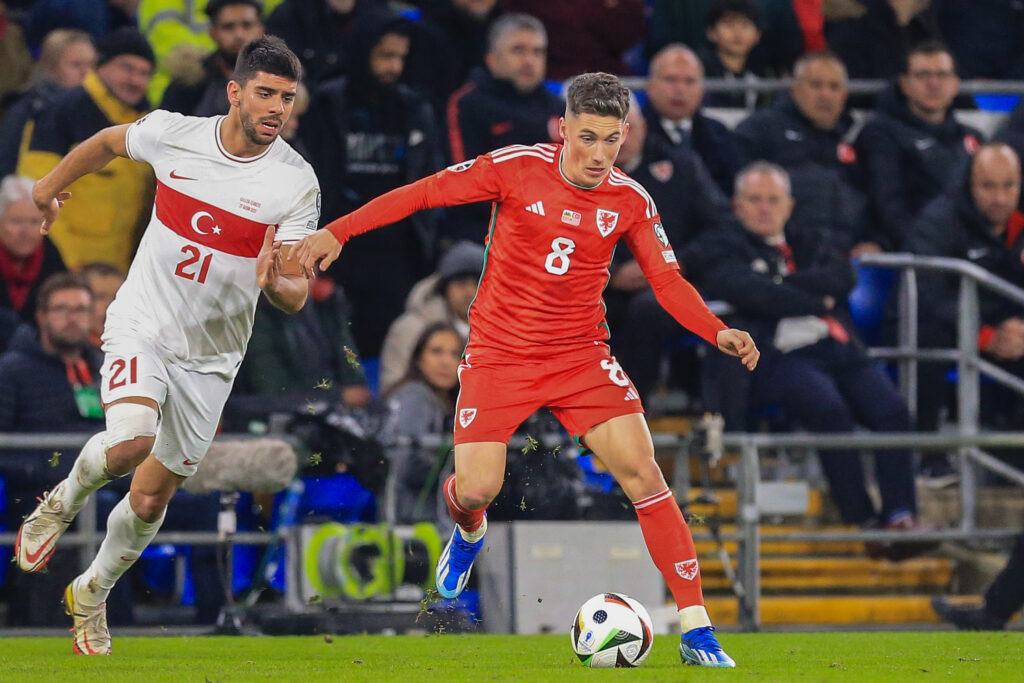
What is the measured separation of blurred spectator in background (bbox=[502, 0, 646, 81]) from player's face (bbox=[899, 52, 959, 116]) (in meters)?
2.32

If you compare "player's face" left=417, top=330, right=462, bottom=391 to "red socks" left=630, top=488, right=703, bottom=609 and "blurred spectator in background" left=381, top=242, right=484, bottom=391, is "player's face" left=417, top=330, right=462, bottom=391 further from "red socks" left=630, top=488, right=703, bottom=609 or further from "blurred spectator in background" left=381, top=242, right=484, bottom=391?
"red socks" left=630, top=488, right=703, bottom=609

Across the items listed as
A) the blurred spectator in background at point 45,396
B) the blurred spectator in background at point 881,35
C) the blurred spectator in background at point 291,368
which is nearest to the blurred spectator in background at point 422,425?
the blurred spectator in background at point 291,368

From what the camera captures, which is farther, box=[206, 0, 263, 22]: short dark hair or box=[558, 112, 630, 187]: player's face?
box=[206, 0, 263, 22]: short dark hair

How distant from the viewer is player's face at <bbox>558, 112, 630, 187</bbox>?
751 cm

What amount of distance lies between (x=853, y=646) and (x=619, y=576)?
1.89 m

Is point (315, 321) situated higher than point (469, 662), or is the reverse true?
point (315, 321)

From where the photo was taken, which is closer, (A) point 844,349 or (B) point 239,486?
(B) point 239,486

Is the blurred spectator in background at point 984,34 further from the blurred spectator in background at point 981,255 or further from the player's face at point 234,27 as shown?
the player's face at point 234,27

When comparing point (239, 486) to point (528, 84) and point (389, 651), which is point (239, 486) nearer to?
point (389, 651)

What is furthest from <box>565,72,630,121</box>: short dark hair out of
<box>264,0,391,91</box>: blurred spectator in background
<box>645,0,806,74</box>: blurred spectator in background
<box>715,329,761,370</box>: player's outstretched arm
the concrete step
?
<box>645,0,806,74</box>: blurred spectator in background

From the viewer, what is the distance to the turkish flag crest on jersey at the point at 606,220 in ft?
25.5

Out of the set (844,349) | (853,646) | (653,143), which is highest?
(653,143)

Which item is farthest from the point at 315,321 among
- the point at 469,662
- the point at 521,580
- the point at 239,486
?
the point at 469,662

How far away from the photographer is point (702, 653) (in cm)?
727
